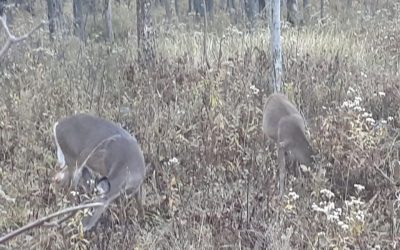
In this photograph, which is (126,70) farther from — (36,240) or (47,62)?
(36,240)

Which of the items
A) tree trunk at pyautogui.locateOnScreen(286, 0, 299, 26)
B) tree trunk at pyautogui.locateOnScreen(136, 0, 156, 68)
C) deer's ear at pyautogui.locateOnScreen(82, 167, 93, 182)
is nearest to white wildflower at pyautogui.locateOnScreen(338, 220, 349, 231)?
deer's ear at pyautogui.locateOnScreen(82, 167, 93, 182)

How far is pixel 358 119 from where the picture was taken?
6539mm

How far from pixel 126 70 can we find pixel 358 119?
348 centimetres

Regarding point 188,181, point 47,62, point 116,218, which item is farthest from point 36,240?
point 47,62

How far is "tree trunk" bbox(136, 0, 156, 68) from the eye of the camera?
32.1 feet

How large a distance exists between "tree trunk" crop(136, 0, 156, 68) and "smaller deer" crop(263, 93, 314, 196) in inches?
122

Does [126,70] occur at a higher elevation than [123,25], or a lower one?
higher

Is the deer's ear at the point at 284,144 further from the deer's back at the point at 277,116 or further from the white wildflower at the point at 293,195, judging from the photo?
the white wildflower at the point at 293,195

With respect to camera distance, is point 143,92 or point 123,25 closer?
point 143,92

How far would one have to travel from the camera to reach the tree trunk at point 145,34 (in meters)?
9.78

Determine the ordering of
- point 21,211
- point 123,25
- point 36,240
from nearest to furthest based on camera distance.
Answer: point 36,240, point 21,211, point 123,25

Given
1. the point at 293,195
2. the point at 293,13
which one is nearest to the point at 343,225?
the point at 293,195

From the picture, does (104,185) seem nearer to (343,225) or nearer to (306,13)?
(343,225)

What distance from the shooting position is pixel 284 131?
21.0ft
